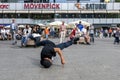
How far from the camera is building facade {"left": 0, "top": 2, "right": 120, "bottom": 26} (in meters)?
89.1

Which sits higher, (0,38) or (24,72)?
(24,72)

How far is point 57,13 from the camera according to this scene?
89812 millimetres

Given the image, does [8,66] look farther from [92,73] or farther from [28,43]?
[28,43]

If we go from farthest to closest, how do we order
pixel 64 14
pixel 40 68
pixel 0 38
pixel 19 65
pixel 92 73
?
pixel 64 14, pixel 0 38, pixel 19 65, pixel 40 68, pixel 92 73

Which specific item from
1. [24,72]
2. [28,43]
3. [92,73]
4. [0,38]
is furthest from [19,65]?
[0,38]

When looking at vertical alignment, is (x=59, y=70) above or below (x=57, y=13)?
above

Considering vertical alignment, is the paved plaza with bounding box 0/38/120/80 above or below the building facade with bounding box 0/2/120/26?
above

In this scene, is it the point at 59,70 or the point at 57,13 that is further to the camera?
the point at 57,13

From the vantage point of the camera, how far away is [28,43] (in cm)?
2227

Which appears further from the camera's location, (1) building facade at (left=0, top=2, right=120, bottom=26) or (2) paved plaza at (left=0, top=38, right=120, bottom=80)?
(1) building facade at (left=0, top=2, right=120, bottom=26)

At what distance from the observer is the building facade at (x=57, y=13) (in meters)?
89.1

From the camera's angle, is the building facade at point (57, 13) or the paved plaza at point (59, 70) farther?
the building facade at point (57, 13)

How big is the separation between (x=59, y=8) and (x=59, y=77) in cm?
7971

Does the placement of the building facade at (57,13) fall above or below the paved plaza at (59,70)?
below
